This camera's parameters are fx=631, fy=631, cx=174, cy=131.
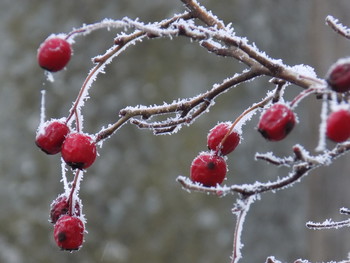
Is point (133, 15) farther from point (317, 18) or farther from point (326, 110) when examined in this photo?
point (326, 110)

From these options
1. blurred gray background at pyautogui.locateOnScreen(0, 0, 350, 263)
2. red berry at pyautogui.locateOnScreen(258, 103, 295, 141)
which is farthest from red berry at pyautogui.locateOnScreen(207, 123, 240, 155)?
blurred gray background at pyautogui.locateOnScreen(0, 0, 350, 263)

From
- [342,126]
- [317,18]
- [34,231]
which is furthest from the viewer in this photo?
[317,18]

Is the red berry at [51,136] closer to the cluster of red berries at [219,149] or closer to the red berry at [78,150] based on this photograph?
the red berry at [78,150]

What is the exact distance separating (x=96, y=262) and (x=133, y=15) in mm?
1059

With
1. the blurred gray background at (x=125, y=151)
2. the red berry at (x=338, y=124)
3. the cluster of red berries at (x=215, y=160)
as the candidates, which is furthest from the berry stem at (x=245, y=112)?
the blurred gray background at (x=125, y=151)

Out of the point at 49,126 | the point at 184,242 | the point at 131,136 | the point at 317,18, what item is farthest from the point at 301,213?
the point at 49,126

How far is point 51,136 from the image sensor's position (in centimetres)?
64

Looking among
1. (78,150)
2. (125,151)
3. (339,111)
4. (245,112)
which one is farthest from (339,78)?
(125,151)

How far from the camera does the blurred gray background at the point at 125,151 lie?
261cm

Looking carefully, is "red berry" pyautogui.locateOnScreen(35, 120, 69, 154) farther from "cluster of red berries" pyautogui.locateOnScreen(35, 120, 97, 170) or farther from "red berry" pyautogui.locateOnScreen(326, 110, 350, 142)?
"red berry" pyautogui.locateOnScreen(326, 110, 350, 142)

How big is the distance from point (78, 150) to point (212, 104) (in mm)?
137

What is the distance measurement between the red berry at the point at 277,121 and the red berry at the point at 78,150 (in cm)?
17

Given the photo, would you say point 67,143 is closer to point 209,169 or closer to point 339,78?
point 209,169

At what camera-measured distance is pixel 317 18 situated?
3.60 metres
